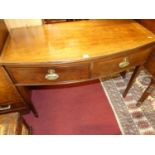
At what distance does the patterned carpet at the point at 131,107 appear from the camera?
1411 millimetres

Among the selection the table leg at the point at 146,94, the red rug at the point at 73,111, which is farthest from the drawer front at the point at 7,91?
the table leg at the point at 146,94

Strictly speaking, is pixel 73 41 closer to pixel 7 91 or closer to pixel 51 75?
pixel 51 75

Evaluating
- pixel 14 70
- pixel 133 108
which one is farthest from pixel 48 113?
pixel 133 108

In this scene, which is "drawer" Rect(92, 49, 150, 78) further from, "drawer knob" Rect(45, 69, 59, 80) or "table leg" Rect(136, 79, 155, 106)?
"table leg" Rect(136, 79, 155, 106)

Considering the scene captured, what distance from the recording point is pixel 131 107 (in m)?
1.56

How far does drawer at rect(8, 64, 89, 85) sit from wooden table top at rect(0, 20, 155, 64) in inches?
2.7

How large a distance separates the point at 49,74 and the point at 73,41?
0.88 ft

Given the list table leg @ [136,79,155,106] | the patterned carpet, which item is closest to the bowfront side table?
table leg @ [136,79,155,106]

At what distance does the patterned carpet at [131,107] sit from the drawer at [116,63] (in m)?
0.60

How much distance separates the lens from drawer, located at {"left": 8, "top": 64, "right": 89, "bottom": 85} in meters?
0.93

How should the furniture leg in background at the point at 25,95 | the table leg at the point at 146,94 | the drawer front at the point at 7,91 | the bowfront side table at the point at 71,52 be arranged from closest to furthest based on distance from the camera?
the bowfront side table at the point at 71,52 → the drawer front at the point at 7,91 → the furniture leg in background at the point at 25,95 → the table leg at the point at 146,94

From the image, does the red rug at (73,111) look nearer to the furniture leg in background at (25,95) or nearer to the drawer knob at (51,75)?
the furniture leg in background at (25,95)
